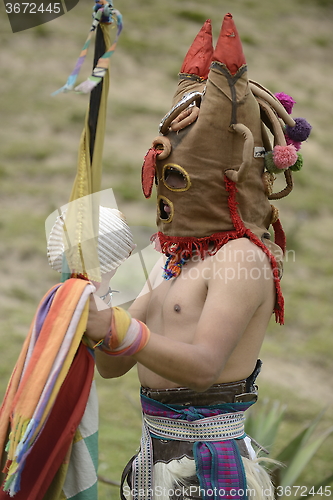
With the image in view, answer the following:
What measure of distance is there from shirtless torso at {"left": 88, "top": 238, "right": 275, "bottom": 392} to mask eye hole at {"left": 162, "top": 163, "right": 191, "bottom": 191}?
0.23 m

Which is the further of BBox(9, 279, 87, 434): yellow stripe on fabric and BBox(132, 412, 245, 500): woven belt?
BBox(132, 412, 245, 500): woven belt

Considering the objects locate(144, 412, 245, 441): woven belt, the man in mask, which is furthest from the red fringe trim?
locate(144, 412, 245, 441): woven belt

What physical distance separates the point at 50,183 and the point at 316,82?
5099 mm

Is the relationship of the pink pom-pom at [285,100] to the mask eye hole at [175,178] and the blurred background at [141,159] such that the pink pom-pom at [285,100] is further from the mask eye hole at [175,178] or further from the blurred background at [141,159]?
the blurred background at [141,159]

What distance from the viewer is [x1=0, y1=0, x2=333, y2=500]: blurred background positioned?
14.3 feet

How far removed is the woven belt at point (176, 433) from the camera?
1.72 metres

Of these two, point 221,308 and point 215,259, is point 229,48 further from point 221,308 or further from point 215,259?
point 221,308

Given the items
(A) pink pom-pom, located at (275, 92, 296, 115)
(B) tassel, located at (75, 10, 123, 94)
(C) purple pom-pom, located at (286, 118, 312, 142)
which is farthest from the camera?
(A) pink pom-pom, located at (275, 92, 296, 115)

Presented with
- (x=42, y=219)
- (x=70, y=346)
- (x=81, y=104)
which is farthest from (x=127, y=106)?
(x=70, y=346)

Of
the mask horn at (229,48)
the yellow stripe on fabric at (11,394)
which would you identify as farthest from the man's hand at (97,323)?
the mask horn at (229,48)

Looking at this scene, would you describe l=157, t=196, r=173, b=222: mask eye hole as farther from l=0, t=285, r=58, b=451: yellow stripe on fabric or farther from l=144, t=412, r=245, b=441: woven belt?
l=144, t=412, r=245, b=441: woven belt

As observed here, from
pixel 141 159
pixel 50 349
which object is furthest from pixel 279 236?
pixel 141 159

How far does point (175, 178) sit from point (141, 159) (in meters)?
5.86

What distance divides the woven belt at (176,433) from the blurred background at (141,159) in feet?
1.40
